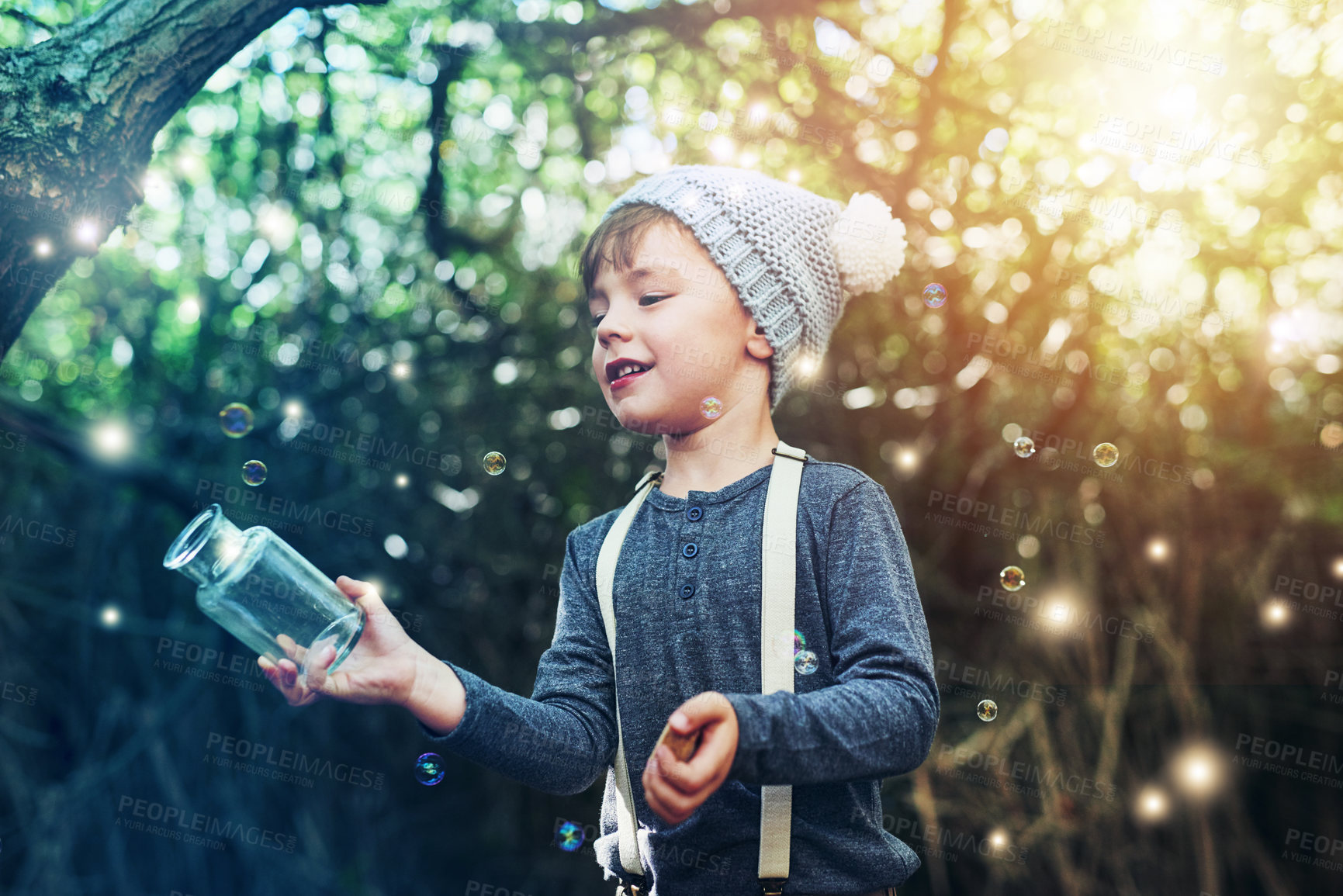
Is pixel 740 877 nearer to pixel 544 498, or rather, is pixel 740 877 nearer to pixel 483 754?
pixel 483 754

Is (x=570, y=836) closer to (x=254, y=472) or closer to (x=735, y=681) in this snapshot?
(x=735, y=681)

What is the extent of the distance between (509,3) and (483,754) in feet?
9.17

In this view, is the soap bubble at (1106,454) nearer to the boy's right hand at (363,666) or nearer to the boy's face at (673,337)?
the boy's face at (673,337)

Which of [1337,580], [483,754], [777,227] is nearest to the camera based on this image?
[483,754]

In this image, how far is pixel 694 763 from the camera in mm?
987

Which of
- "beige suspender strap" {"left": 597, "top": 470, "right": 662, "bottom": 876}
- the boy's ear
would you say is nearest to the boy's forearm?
"beige suspender strap" {"left": 597, "top": 470, "right": 662, "bottom": 876}

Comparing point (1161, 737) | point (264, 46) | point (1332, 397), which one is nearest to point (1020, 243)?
point (1332, 397)

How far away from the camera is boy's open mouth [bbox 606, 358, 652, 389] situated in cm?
153

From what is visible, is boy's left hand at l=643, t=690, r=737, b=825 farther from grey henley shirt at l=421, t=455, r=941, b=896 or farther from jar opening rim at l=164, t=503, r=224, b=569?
jar opening rim at l=164, t=503, r=224, b=569

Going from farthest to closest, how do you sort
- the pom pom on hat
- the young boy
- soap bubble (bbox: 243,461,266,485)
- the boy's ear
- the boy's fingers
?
soap bubble (bbox: 243,461,266,485) → the pom pom on hat → the boy's ear → the young boy → the boy's fingers

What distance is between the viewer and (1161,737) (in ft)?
10.1

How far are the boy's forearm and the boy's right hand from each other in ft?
0.04

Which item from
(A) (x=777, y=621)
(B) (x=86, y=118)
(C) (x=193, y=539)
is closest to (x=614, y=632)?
(A) (x=777, y=621)

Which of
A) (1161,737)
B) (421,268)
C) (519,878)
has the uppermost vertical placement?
(421,268)
